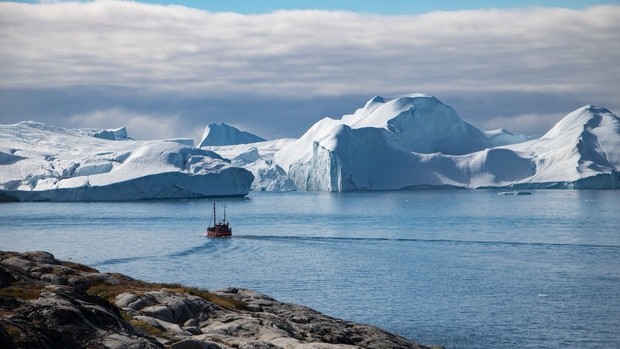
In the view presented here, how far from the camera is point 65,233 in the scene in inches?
2852

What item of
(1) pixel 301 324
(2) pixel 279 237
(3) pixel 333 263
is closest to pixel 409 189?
(2) pixel 279 237

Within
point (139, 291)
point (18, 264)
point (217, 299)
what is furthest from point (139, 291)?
point (18, 264)

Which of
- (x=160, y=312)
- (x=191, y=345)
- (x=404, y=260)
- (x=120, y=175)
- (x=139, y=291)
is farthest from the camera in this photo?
(x=120, y=175)

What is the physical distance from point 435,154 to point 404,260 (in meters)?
106

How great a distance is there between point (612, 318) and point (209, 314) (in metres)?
17.6

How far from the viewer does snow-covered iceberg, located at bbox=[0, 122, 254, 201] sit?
121250mm

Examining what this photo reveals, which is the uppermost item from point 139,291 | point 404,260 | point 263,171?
point 263,171

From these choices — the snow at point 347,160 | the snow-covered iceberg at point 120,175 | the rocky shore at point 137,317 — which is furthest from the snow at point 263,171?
the rocky shore at point 137,317

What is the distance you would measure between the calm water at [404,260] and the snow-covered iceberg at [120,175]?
55.2ft

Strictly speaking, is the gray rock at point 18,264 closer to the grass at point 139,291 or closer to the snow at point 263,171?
the grass at point 139,291

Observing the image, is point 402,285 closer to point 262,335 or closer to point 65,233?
point 262,335

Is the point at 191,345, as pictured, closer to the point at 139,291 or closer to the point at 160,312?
the point at 160,312

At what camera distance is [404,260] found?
2061 inches

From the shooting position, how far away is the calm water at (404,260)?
107 ft
